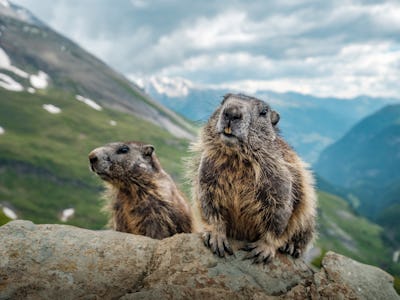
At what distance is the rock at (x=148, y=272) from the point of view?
8258 millimetres

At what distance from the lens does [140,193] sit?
12.8m

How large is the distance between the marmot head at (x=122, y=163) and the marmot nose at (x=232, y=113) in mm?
5491

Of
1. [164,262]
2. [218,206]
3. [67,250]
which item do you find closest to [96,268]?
[67,250]

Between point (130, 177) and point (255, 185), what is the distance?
18.2ft

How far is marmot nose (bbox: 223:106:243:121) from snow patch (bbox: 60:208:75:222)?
125612 millimetres

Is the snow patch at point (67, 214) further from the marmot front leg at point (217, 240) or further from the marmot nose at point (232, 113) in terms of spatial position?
the marmot nose at point (232, 113)

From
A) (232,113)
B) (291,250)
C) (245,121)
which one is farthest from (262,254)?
(232,113)

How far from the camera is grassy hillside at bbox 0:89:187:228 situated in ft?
423

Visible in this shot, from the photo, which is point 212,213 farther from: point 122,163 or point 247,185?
point 122,163

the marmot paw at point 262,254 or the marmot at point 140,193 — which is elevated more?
the marmot at point 140,193

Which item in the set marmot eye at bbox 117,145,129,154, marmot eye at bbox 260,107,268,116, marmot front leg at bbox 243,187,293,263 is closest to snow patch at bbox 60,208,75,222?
marmot eye at bbox 117,145,129,154

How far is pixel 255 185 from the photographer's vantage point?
8.73 m

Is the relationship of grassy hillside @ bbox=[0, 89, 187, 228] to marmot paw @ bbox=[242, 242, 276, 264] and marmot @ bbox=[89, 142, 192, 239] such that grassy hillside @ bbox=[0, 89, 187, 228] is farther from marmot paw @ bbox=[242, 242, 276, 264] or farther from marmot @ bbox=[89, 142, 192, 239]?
marmot paw @ bbox=[242, 242, 276, 264]

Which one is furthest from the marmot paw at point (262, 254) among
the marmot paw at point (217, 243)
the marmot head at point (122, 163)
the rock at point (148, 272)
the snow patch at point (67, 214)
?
the snow patch at point (67, 214)
